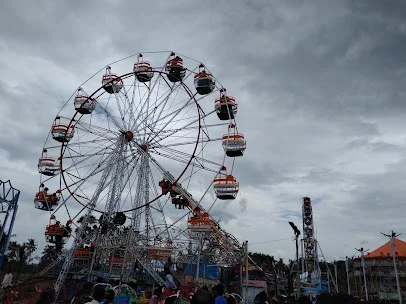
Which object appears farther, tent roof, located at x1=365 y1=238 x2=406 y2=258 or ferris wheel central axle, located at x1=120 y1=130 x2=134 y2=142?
tent roof, located at x1=365 y1=238 x2=406 y2=258

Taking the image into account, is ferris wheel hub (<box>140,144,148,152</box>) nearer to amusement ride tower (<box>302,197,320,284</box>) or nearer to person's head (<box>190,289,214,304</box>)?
person's head (<box>190,289,214,304</box>)

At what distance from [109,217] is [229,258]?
8.39 meters

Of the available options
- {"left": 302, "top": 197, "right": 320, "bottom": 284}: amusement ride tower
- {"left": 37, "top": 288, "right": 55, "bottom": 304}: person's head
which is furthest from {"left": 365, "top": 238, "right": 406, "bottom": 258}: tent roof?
{"left": 37, "top": 288, "right": 55, "bottom": 304}: person's head

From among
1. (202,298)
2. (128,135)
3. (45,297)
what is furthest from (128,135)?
(202,298)

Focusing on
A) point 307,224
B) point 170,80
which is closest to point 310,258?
point 307,224

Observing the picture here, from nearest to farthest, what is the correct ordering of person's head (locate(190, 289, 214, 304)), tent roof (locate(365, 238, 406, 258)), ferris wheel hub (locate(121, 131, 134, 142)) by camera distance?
person's head (locate(190, 289, 214, 304))
ferris wheel hub (locate(121, 131, 134, 142))
tent roof (locate(365, 238, 406, 258))

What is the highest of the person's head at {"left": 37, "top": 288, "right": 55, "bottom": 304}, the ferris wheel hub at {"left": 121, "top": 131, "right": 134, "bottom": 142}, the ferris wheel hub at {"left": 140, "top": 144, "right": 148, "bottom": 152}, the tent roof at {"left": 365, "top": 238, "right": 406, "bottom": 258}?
the ferris wheel hub at {"left": 121, "top": 131, "right": 134, "bottom": 142}

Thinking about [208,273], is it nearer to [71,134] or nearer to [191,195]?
[191,195]

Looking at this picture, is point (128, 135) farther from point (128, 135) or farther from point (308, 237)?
point (308, 237)

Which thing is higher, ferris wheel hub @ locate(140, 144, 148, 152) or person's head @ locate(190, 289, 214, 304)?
ferris wheel hub @ locate(140, 144, 148, 152)

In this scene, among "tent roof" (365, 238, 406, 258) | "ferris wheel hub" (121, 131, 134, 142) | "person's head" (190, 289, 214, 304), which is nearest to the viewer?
"person's head" (190, 289, 214, 304)

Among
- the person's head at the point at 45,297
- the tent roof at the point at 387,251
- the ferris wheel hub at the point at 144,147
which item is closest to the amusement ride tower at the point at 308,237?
the tent roof at the point at 387,251

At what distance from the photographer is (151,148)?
23.1 metres

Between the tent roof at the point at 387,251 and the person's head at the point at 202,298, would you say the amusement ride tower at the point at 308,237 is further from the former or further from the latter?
the person's head at the point at 202,298
